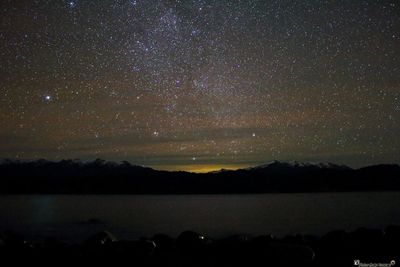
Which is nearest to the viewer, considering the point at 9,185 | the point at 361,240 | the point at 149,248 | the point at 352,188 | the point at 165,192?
the point at 149,248

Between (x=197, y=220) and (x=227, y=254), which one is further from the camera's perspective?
Answer: (x=197, y=220)

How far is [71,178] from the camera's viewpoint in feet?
597

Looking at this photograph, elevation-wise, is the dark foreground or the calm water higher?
the dark foreground

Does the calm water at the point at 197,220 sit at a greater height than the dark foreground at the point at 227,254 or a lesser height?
lesser

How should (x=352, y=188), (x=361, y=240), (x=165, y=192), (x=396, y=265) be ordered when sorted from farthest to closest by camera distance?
(x=165, y=192)
(x=352, y=188)
(x=361, y=240)
(x=396, y=265)

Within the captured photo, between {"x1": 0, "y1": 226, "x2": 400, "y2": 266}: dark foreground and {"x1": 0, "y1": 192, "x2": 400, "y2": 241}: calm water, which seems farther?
{"x1": 0, "y1": 192, "x2": 400, "y2": 241}: calm water

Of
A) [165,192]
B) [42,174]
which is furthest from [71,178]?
[165,192]

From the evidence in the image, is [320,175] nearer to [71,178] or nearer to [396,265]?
[71,178]

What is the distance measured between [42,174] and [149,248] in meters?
194

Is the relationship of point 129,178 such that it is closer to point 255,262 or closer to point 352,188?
point 352,188

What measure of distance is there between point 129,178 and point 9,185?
4106 centimetres

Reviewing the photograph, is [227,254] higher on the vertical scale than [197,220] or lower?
higher

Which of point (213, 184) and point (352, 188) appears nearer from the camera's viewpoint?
point (352, 188)

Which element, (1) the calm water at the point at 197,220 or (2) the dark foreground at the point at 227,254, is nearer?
(2) the dark foreground at the point at 227,254
